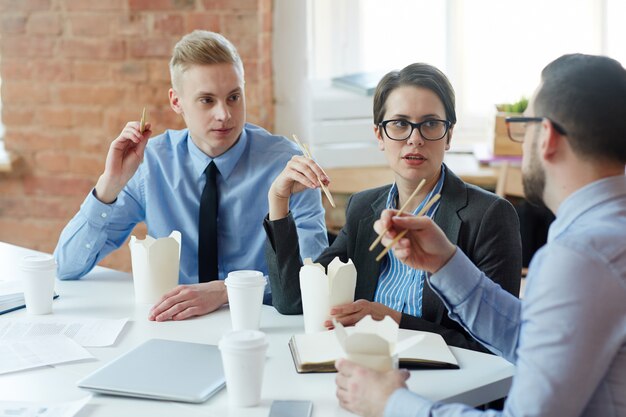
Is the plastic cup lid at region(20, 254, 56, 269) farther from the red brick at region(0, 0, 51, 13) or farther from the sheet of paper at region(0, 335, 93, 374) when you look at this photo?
the red brick at region(0, 0, 51, 13)

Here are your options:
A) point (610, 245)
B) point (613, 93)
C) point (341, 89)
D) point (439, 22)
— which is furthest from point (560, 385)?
point (439, 22)

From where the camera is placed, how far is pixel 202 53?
2381 millimetres

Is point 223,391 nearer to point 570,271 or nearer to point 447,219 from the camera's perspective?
point 570,271

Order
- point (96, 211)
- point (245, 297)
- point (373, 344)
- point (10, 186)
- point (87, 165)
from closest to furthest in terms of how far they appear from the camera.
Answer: point (373, 344)
point (245, 297)
point (96, 211)
point (87, 165)
point (10, 186)

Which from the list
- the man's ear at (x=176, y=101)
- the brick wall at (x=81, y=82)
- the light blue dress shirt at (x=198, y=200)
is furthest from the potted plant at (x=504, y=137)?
the man's ear at (x=176, y=101)

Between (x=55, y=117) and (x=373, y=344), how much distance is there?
255 cm

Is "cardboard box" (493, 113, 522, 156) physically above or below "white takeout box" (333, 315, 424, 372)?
above

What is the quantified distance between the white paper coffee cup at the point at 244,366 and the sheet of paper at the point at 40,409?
259 mm

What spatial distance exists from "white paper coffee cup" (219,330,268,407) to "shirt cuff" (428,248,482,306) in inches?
14.9

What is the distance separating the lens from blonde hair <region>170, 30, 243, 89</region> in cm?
238

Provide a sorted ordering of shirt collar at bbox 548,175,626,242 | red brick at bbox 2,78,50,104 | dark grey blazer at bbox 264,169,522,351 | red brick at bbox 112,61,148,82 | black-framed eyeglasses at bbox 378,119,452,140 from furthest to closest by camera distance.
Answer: red brick at bbox 2,78,50,104 < red brick at bbox 112,61,148,82 < black-framed eyeglasses at bbox 378,119,452,140 < dark grey blazer at bbox 264,169,522,351 < shirt collar at bbox 548,175,626,242

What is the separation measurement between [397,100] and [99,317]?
893 millimetres

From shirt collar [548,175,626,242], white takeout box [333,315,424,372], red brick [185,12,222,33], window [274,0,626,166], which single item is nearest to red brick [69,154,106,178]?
red brick [185,12,222,33]

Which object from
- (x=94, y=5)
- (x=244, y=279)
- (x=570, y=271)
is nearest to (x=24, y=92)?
(x=94, y=5)
